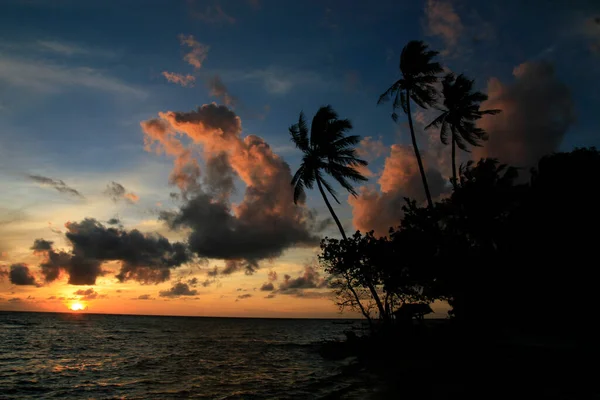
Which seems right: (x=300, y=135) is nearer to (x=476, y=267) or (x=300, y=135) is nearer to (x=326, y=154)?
(x=326, y=154)

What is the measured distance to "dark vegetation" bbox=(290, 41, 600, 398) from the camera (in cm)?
1684

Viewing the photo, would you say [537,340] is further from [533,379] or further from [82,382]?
[82,382]

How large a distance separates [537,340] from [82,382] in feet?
88.8

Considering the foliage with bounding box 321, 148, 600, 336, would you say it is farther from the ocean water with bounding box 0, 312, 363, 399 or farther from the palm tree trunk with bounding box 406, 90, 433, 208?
the ocean water with bounding box 0, 312, 363, 399

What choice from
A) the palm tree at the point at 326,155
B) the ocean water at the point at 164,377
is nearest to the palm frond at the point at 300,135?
the palm tree at the point at 326,155

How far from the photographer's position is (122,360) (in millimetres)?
30922

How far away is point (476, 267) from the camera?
22.8m

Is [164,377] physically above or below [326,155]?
below

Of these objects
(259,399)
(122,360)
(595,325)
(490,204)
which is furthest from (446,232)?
(122,360)

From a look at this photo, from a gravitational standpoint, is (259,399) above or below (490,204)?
below

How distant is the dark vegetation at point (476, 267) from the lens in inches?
663

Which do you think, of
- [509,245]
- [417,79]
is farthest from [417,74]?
[509,245]

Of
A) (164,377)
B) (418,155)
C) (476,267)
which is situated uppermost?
(418,155)

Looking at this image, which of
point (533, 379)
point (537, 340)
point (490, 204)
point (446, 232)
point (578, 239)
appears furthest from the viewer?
point (446, 232)
